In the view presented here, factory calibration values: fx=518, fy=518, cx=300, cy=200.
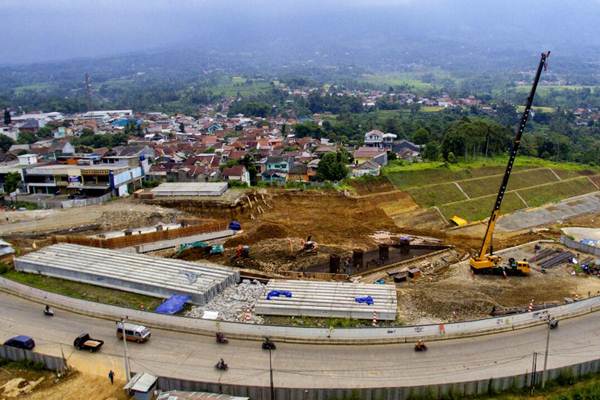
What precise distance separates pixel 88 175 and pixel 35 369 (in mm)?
20458

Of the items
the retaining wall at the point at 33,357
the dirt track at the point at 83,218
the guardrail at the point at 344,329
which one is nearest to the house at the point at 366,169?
the dirt track at the point at 83,218

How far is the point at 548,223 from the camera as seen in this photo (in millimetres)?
33188

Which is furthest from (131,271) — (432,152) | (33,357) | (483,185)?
(432,152)

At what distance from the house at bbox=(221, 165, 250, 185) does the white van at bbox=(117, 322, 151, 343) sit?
64.3 feet

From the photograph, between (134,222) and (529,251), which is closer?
(529,251)

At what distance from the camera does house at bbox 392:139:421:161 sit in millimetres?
45188

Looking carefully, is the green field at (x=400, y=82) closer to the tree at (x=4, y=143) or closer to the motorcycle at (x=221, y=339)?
the tree at (x=4, y=143)

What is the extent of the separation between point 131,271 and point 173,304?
12.3 ft

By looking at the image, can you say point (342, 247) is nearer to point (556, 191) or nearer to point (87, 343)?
point (87, 343)

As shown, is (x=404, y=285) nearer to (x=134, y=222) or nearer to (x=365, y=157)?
(x=134, y=222)

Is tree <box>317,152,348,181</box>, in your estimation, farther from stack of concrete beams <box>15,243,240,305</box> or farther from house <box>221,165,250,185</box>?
stack of concrete beams <box>15,243,240,305</box>

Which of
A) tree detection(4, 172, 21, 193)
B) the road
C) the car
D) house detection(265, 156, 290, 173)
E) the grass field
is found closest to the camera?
the road

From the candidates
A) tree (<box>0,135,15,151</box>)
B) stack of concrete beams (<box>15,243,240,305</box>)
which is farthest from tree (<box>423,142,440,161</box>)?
tree (<box>0,135,15,151</box>)

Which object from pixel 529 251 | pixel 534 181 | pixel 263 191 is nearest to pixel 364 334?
pixel 529 251
